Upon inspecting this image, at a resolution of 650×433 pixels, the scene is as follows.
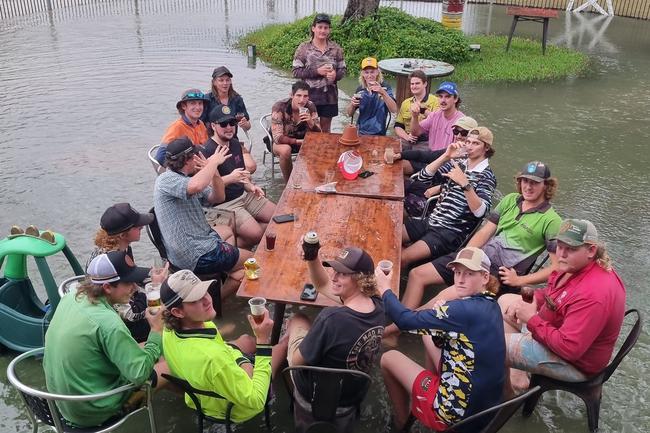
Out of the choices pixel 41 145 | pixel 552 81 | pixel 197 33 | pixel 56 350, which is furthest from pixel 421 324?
pixel 197 33

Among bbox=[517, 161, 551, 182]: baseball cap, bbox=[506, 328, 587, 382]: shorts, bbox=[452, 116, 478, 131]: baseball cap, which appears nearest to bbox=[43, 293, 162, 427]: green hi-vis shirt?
bbox=[506, 328, 587, 382]: shorts

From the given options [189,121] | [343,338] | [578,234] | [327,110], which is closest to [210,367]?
[343,338]

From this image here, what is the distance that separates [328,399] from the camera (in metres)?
3.20

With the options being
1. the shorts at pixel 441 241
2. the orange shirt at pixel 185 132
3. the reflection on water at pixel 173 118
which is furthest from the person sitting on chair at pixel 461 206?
the orange shirt at pixel 185 132

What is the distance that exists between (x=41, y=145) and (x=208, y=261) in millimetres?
5321

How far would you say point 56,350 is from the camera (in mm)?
3010

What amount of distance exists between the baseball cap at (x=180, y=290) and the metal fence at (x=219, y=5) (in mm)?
18326

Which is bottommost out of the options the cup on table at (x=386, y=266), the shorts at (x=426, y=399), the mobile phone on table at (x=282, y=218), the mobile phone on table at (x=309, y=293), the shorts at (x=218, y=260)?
the shorts at (x=426, y=399)

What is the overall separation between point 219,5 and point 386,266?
19610mm

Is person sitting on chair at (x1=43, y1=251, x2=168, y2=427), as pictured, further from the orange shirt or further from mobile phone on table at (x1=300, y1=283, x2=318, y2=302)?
the orange shirt

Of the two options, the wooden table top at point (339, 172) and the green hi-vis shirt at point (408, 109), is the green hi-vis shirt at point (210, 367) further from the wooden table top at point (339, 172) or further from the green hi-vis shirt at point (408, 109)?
the green hi-vis shirt at point (408, 109)

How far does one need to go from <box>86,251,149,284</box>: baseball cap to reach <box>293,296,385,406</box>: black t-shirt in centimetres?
114

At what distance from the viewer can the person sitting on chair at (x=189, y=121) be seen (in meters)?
5.85

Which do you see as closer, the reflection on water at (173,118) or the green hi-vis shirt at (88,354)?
the green hi-vis shirt at (88,354)
